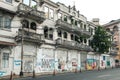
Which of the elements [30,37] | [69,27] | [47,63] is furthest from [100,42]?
[30,37]

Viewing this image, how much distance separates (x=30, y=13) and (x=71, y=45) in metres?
13.7

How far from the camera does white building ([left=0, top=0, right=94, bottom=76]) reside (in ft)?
101

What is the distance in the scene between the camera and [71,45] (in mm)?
45062

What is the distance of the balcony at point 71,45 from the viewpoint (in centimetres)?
4147

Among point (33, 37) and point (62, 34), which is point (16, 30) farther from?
point (62, 34)

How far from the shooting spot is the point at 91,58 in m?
55.5

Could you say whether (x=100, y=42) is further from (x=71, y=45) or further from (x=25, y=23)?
(x=25, y=23)

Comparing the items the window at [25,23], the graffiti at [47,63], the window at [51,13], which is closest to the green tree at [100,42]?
the window at [51,13]

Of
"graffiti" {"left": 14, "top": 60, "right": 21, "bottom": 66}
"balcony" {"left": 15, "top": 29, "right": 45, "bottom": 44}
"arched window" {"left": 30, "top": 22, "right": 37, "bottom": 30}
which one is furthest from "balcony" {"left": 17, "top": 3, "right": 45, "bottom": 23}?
"graffiti" {"left": 14, "top": 60, "right": 21, "bottom": 66}

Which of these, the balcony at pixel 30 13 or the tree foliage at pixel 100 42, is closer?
the balcony at pixel 30 13

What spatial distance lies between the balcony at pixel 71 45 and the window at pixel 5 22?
11.9 metres

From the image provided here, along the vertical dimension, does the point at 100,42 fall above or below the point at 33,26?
below

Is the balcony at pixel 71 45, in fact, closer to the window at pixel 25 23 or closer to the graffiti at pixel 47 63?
the graffiti at pixel 47 63

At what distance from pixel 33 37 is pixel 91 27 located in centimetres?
2613
